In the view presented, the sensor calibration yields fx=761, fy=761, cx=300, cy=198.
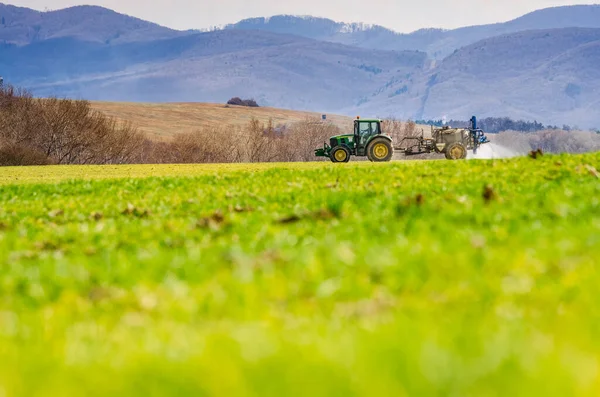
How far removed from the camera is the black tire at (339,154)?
5202 cm

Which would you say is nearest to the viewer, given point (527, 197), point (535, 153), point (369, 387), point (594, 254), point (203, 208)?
point (369, 387)

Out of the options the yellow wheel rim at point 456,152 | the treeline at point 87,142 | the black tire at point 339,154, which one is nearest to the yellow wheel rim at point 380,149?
the black tire at point 339,154

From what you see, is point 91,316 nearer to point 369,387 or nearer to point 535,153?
point 369,387

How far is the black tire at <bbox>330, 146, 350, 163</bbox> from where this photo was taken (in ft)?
171

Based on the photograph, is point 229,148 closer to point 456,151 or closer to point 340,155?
point 456,151

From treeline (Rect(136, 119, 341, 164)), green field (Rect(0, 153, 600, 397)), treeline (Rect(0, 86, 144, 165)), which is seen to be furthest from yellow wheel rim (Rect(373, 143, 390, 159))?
treeline (Rect(136, 119, 341, 164))

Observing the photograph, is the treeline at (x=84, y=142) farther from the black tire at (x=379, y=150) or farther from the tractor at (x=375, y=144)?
the black tire at (x=379, y=150)

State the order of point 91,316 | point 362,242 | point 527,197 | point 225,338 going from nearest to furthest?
1. point 225,338
2. point 91,316
3. point 362,242
4. point 527,197

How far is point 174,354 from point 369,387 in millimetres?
1528

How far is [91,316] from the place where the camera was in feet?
23.6

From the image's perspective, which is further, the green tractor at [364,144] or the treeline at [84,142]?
the treeline at [84,142]

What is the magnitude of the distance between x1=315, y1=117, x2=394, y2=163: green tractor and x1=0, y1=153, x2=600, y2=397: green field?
109ft

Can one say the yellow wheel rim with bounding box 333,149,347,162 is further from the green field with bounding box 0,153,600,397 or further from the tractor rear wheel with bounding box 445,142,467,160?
the green field with bounding box 0,153,600,397

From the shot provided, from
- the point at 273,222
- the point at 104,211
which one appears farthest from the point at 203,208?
the point at 273,222
